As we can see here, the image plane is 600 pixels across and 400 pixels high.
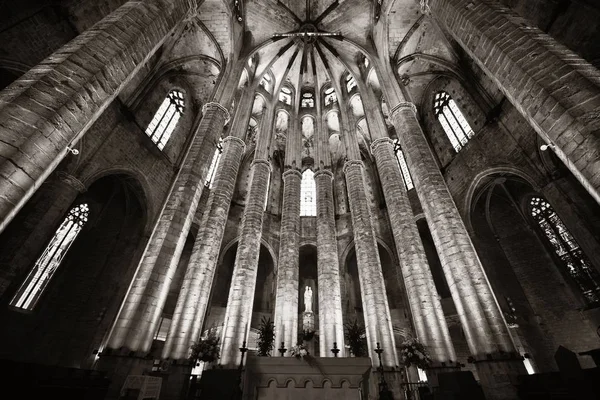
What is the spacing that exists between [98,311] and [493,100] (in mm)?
21862

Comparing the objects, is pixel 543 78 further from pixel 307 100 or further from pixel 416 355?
pixel 307 100

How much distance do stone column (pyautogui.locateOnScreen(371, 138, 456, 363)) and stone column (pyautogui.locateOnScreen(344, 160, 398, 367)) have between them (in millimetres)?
1200

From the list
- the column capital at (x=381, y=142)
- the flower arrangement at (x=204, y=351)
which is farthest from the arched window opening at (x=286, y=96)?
the flower arrangement at (x=204, y=351)

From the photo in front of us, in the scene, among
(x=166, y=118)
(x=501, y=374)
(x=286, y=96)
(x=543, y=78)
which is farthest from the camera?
(x=286, y=96)

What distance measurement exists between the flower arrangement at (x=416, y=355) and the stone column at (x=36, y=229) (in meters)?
12.2

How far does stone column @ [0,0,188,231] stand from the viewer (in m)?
3.79

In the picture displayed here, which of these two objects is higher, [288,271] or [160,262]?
[288,271]

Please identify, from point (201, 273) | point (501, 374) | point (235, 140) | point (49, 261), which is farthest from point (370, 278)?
point (49, 261)

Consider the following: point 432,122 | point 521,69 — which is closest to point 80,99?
point 521,69

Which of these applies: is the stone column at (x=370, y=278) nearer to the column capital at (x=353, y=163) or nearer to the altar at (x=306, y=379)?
the column capital at (x=353, y=163)

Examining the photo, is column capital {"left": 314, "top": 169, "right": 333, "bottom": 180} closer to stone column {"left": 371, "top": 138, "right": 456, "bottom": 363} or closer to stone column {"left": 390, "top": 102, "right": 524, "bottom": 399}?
stone column {"left": 371, "top": 138, "right": 456, "bottom": 363}

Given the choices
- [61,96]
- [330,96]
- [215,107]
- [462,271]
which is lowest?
[462,271]

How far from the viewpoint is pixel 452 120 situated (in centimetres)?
1620

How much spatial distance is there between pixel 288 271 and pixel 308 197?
867cm
